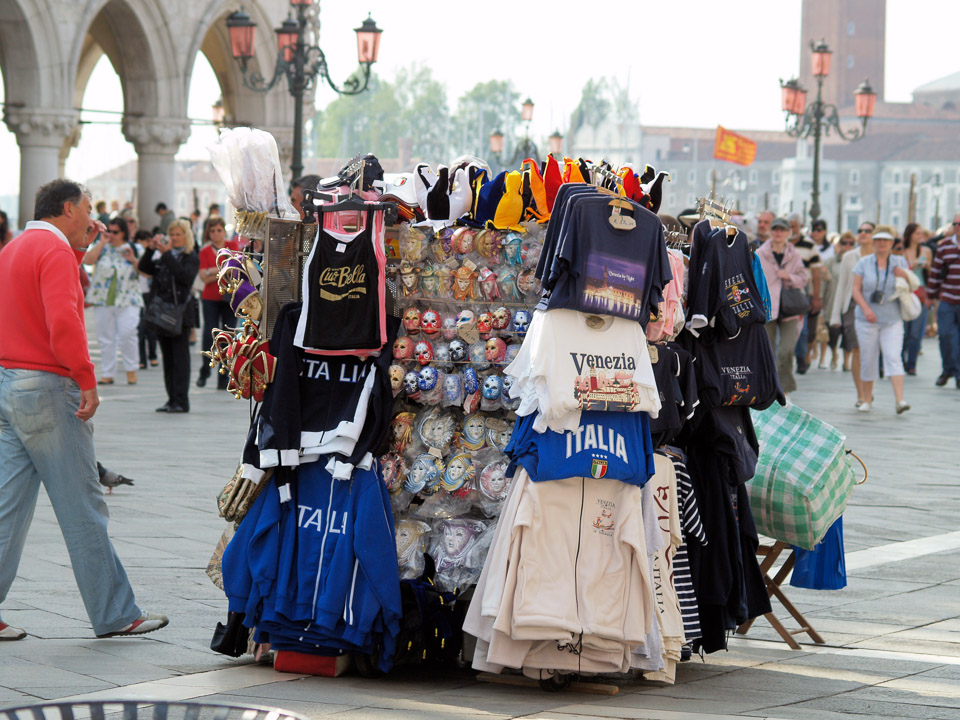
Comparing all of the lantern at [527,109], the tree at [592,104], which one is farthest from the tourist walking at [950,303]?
the tree at [592,104]

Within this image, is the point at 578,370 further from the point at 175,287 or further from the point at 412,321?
the point at 175,287

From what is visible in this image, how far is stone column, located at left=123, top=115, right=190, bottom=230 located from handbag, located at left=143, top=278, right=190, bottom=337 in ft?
34.7

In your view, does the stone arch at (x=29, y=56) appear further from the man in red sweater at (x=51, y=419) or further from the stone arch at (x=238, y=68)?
the man in red sweater at (x=51, y=419)

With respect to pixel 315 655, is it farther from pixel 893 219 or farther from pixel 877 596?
pixel 893 219

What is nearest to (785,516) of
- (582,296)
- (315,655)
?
(582,296)

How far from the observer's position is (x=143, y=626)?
5.45 m

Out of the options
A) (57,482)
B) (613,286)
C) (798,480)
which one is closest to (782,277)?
(798,480)

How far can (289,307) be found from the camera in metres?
5.32

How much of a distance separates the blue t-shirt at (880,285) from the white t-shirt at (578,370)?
9.45m

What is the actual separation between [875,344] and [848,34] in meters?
109

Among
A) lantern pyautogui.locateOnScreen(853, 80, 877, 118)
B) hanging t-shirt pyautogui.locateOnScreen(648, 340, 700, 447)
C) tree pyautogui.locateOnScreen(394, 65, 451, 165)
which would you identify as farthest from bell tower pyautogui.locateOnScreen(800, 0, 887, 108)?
hanging t-shirt pyautogui.locateOnScreen(648, 340, 700, 447)

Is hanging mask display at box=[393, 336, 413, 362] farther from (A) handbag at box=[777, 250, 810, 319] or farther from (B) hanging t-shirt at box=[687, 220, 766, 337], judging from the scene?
(A) handbag at box=[777, 250, 810, 319]

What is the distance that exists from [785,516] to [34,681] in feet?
9.77

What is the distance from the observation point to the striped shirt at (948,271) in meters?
16.9
